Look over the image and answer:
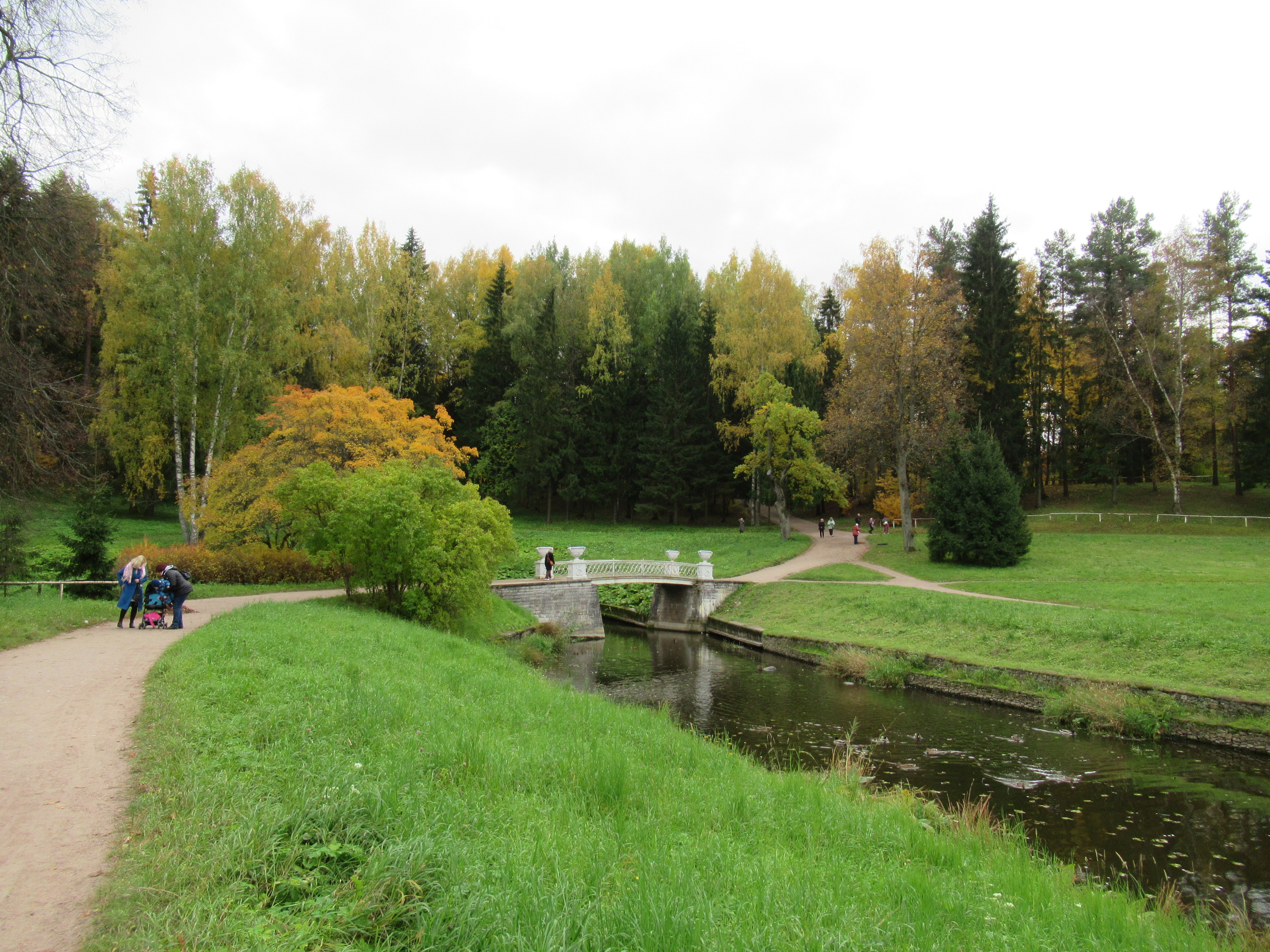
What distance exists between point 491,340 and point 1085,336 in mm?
40016

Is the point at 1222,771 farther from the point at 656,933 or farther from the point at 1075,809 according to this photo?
the point at 656,933

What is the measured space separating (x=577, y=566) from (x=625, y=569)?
3183 millimetres

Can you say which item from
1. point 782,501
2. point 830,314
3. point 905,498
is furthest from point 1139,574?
point 830,314

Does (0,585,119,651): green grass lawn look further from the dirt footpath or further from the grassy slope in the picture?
the grassy slope

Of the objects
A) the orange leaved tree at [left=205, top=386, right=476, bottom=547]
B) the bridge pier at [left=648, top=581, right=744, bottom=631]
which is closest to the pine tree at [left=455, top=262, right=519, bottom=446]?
the bridge pier at [left=648, top=581, right=744, bottom=631]

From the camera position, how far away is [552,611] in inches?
1147

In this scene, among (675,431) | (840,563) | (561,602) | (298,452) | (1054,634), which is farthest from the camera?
(675,431)

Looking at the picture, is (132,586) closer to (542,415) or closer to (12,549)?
(12,549)

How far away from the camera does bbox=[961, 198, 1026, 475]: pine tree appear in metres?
43.4

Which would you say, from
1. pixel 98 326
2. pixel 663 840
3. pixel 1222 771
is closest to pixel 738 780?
pixel 663 840

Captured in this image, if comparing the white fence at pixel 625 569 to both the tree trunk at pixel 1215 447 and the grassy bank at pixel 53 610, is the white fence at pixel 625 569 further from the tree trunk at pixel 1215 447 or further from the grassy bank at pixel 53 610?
the tree trunk at pixel 1215 447

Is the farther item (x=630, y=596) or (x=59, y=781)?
(x=630, y=596)

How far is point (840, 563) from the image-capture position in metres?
34.2

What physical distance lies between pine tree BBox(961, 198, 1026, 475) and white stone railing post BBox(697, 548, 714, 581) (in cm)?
2155
